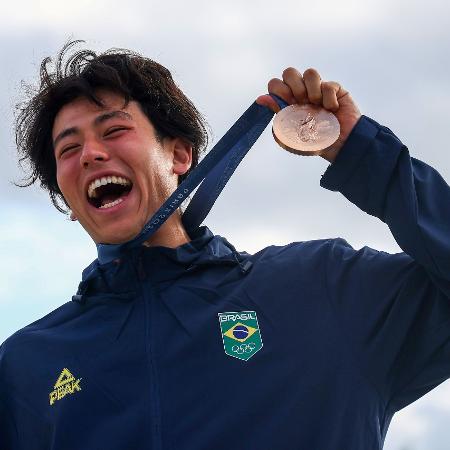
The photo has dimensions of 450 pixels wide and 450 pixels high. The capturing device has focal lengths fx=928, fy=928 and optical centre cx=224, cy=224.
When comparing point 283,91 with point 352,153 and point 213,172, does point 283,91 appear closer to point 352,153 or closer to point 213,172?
point 352,153

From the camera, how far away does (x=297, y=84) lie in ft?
16.5

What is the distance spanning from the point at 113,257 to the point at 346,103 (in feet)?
5.88

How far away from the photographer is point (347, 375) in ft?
16.1

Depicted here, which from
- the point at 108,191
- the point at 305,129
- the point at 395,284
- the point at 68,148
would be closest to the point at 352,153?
the point at 305,129

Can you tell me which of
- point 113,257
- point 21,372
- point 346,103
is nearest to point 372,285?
point 346,103

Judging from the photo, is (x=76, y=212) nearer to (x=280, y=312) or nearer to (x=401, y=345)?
(x=280, y=312)

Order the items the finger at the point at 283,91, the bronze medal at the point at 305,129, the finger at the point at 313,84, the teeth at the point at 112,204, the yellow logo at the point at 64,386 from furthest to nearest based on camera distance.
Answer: the teeth at the point at 112,204 → the yellow logo at the point at 64,386 → the finger at the point at 283,91 → the finger at the point at 313,84 → the bronze medal at the point at 305,129

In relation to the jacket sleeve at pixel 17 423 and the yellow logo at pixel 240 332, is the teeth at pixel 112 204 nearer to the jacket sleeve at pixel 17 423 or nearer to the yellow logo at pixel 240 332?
the jacket sleeve at pixel 17 423

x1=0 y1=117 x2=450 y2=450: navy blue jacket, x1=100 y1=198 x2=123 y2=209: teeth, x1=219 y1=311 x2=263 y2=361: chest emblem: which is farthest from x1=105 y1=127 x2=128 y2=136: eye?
x1=219 y1=311 x2=263 y2=361: chest emblem

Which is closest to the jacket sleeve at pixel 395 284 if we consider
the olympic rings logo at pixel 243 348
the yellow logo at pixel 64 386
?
the olympic rings logo at pixel 243 348

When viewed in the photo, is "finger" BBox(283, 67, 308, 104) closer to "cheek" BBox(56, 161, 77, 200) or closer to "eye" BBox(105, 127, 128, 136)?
"eye" BBox(105, 127, 128, 136)

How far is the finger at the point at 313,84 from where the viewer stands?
4.98m

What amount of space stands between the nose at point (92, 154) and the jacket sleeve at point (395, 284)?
5.59 ft

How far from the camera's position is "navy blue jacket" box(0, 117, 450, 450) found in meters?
4.80
